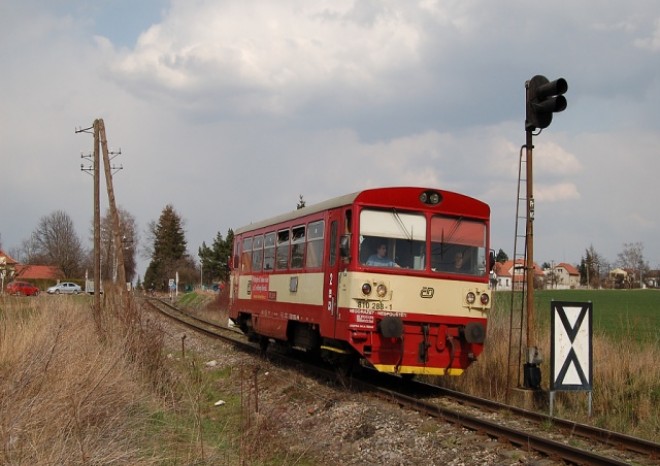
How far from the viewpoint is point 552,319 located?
31.3 feet

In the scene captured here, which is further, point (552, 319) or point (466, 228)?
point (466, 228)

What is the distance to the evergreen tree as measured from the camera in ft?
330

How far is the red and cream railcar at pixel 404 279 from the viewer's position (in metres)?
11.0

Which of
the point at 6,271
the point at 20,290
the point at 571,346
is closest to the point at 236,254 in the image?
the point at 20,290

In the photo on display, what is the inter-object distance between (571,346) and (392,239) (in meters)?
3.08

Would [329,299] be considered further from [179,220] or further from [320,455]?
[179,220]

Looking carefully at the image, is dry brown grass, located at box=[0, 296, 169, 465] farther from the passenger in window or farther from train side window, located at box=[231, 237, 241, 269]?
train side window, located at box=[231, 237, 241, 269]

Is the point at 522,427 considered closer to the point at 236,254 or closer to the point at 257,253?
the point at 257,253

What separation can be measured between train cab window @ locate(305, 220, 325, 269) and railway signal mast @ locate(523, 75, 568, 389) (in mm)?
3422

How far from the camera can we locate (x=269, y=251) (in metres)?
15.9


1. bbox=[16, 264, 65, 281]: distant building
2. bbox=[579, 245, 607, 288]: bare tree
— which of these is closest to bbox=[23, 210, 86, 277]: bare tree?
bbox=[16, 264, 65, 281]: distant building

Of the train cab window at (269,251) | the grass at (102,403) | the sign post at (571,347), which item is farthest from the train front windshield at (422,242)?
Result: the train cab window at (269,251)

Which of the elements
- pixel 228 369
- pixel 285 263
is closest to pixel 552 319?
pixel 285 263

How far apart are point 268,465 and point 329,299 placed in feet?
15.1
